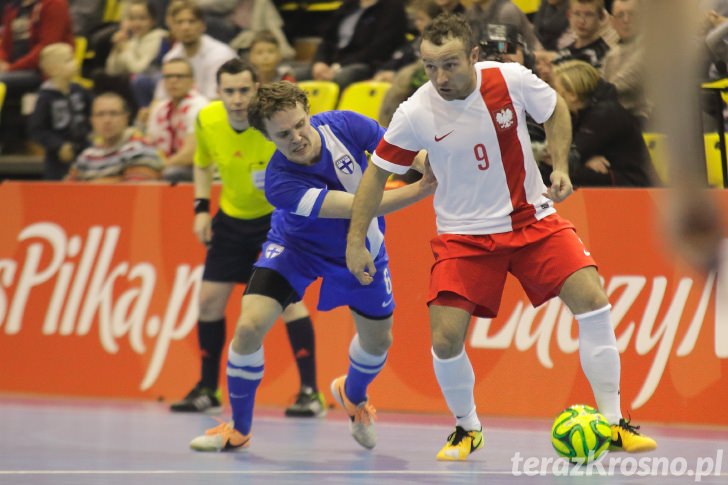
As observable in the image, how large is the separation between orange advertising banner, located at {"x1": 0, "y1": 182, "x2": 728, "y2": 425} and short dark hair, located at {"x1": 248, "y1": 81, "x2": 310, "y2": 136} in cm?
251

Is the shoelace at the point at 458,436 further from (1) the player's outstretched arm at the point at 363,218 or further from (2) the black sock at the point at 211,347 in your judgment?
(2) the black sock at the point at 211,347

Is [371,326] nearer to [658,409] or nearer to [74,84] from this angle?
[658,409]

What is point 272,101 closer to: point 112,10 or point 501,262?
point 501,262

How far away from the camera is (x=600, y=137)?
7.64m

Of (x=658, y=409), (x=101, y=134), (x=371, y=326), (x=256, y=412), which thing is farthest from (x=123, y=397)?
(x=658, y=409)

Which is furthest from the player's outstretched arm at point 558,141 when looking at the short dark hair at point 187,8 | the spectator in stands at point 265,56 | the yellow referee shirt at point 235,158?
the short dark hair at point 187,8

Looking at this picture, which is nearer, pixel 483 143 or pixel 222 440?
pixel 483 143

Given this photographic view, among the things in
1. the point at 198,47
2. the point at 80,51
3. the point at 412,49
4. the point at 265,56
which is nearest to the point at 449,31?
the point at 412,49

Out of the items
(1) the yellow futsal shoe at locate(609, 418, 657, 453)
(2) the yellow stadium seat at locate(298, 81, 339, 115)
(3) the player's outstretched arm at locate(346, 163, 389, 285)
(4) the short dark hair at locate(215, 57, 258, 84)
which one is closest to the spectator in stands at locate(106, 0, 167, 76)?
(2) the yellow stadium seat at locate(298, 81, 339, 115)

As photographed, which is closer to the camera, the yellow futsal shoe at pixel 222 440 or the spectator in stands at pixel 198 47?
the yellow futsal shoe at pixel 222 440

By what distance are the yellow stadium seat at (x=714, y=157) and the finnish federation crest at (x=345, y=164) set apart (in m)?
2.75

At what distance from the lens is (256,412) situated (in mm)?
7992

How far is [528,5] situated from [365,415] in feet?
16.1

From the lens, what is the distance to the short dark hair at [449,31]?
5.05 m
